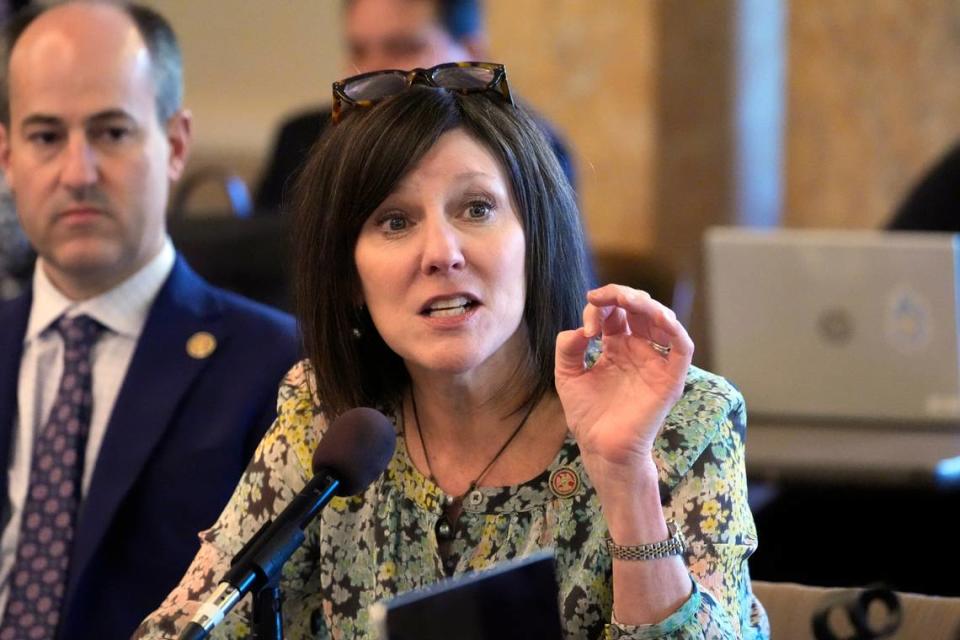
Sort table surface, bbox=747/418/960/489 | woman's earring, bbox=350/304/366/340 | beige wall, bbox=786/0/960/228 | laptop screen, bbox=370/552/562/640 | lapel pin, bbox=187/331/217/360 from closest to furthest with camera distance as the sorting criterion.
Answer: laptop screen, bbox=370/552/562/640, woman's earring, bbox=350/304/366/340, lapel pin, bbox=187/331/217/360, table surface, bbox=747/418/960/489, beige wall, bbox=786/0/960/228

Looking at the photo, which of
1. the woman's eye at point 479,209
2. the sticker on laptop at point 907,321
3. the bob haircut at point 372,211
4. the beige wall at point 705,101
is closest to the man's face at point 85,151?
the bob haircut at point 372,211

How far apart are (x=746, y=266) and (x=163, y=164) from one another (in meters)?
1.41

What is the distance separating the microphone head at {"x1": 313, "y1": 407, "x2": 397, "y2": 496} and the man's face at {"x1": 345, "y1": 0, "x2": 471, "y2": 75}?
2930 millimetres

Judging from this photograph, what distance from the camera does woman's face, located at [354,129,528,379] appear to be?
5.75ft

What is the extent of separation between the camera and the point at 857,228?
5.68 metres

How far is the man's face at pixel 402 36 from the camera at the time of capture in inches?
173

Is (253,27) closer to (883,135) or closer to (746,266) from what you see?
(883,135)

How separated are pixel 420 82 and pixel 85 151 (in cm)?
78

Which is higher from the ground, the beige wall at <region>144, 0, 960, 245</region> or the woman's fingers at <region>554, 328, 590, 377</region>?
the beige wall at <region>144, 0, 960, 245</region>

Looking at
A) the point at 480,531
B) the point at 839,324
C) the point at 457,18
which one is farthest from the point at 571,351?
the point at 457,18

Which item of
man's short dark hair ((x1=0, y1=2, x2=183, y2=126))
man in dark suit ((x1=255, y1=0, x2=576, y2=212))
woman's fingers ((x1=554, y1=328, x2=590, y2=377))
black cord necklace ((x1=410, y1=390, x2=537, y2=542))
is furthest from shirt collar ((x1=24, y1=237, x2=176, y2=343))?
man in dark suit ((x1=255, y1=0, x2=576, y2=212))

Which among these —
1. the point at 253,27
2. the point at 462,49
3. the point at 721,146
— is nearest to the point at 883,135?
the point at 721,146

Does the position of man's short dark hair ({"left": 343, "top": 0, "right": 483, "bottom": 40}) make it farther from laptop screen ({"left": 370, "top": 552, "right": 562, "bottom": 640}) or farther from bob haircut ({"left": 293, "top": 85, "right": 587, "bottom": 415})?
laptop screen ({"left": 370, "top": 552, "right": 562, "bottom": 640})

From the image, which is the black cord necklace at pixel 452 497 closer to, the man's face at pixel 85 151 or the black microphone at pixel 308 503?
the black microphone at pixel 308 503
